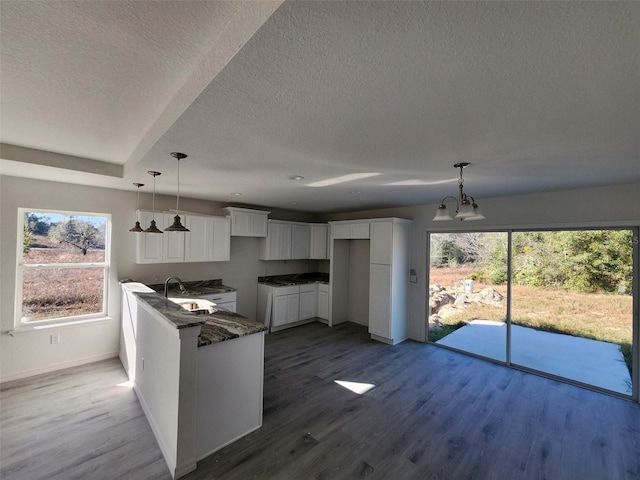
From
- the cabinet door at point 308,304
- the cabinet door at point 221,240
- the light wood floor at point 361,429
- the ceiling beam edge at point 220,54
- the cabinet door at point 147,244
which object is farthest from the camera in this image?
the cabinet door at point 308,304

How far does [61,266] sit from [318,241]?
422 centimetres

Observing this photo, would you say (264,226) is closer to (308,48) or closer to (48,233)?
(48,233)

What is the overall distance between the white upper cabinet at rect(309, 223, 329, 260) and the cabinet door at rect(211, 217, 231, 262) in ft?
6.22

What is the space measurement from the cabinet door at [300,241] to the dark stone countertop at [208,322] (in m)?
3.03

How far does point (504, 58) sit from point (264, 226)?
4617 millimetres

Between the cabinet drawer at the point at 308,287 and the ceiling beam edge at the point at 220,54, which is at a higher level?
the ceiling beam edge at the point at 220,54

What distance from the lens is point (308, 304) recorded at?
574 centimetres

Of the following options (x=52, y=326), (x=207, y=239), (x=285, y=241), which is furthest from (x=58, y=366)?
(x=285, y=241)

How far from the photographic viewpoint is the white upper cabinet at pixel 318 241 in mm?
6078

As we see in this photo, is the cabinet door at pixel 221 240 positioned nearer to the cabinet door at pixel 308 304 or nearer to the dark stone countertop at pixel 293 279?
the dark stone countertop at pixel 293 279

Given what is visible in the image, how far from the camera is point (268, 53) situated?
107 centimetres

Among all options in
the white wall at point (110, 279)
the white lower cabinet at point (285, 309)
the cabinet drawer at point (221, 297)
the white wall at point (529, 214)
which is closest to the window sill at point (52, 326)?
the white wall at point (110, 279)

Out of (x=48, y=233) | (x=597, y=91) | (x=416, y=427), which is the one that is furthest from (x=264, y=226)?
(x=597, y=91)

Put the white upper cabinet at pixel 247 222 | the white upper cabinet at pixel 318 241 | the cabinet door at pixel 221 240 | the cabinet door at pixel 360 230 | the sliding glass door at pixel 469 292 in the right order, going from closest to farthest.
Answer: the sliding glass door at pixel 469 292 → the cabinet door at pixel 221 240 → the white upper cabinet at pixel 247 222 → the cabinet door at pixel 360 230 → the white upper cabinet at pixel 318 241
